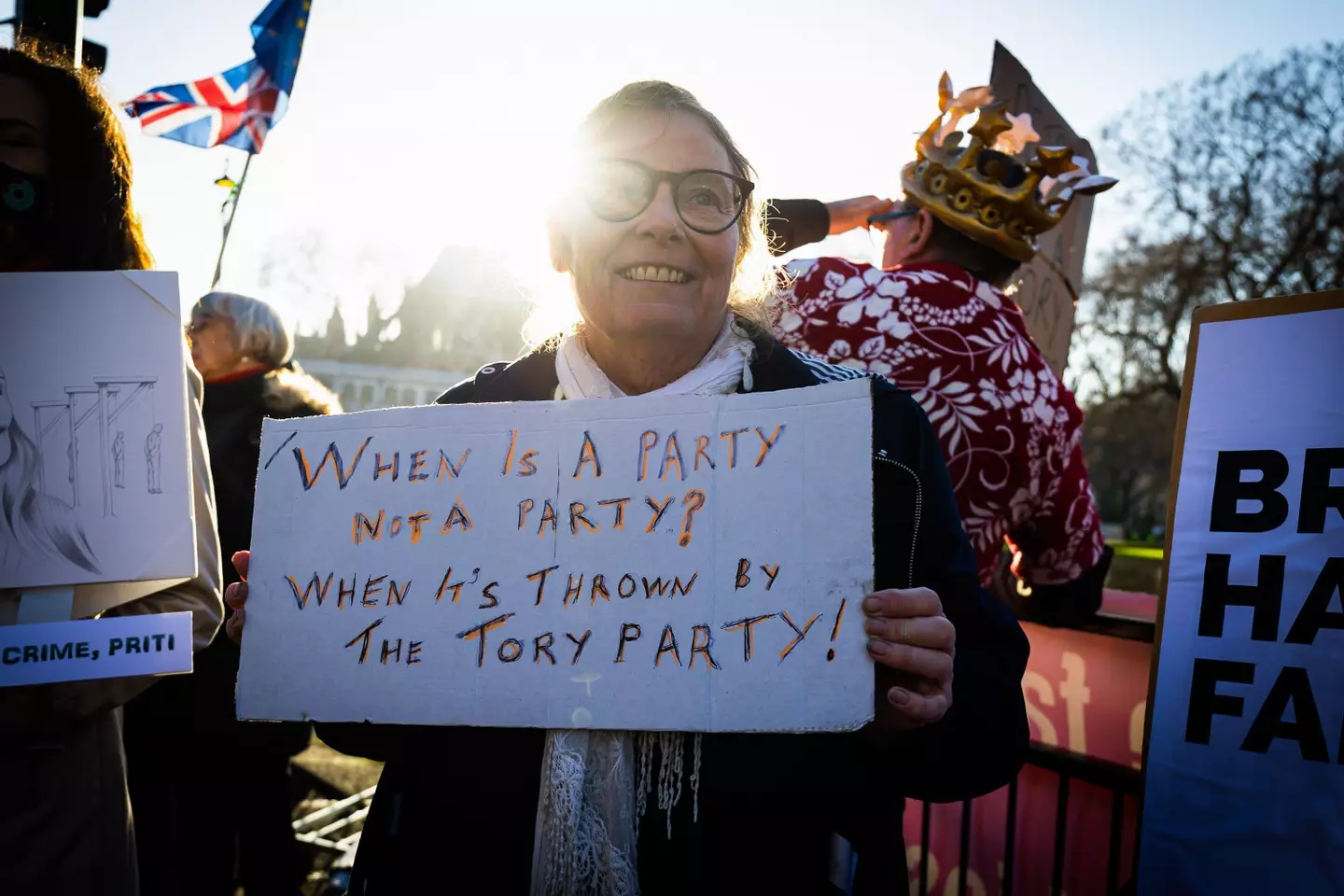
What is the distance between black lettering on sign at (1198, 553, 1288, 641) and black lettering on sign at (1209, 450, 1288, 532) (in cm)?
7

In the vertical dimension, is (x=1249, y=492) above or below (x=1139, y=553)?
above

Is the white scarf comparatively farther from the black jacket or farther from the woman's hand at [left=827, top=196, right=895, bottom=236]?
the woman's hand at [left=827, top=196, right=895, bottom=236]

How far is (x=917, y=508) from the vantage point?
129 cm

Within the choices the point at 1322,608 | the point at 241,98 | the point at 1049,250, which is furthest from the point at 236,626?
the point at 241,98

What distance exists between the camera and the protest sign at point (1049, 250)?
3.48 metres

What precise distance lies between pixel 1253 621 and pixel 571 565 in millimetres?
1419

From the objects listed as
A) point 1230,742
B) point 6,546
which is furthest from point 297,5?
point 1230,742

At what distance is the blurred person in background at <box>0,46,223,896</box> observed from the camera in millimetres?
1335

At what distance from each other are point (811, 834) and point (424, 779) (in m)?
0.61

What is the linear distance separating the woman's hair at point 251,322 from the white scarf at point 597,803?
2.30 metres

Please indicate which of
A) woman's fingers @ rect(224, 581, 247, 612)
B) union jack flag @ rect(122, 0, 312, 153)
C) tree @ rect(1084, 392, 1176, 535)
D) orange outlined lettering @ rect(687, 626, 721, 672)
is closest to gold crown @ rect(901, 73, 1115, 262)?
orange outlined lettering @ rect(687, 626, 721, 672)

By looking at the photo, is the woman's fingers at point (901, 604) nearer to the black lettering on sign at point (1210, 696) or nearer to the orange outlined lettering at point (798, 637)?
the orange outlined lettering at point (798, 637)

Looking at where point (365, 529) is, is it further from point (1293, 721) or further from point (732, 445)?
point (1293, 721)

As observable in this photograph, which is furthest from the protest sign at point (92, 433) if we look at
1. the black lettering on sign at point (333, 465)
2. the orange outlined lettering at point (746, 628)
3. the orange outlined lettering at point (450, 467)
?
the orange outlined lettering at point (746, 628)
